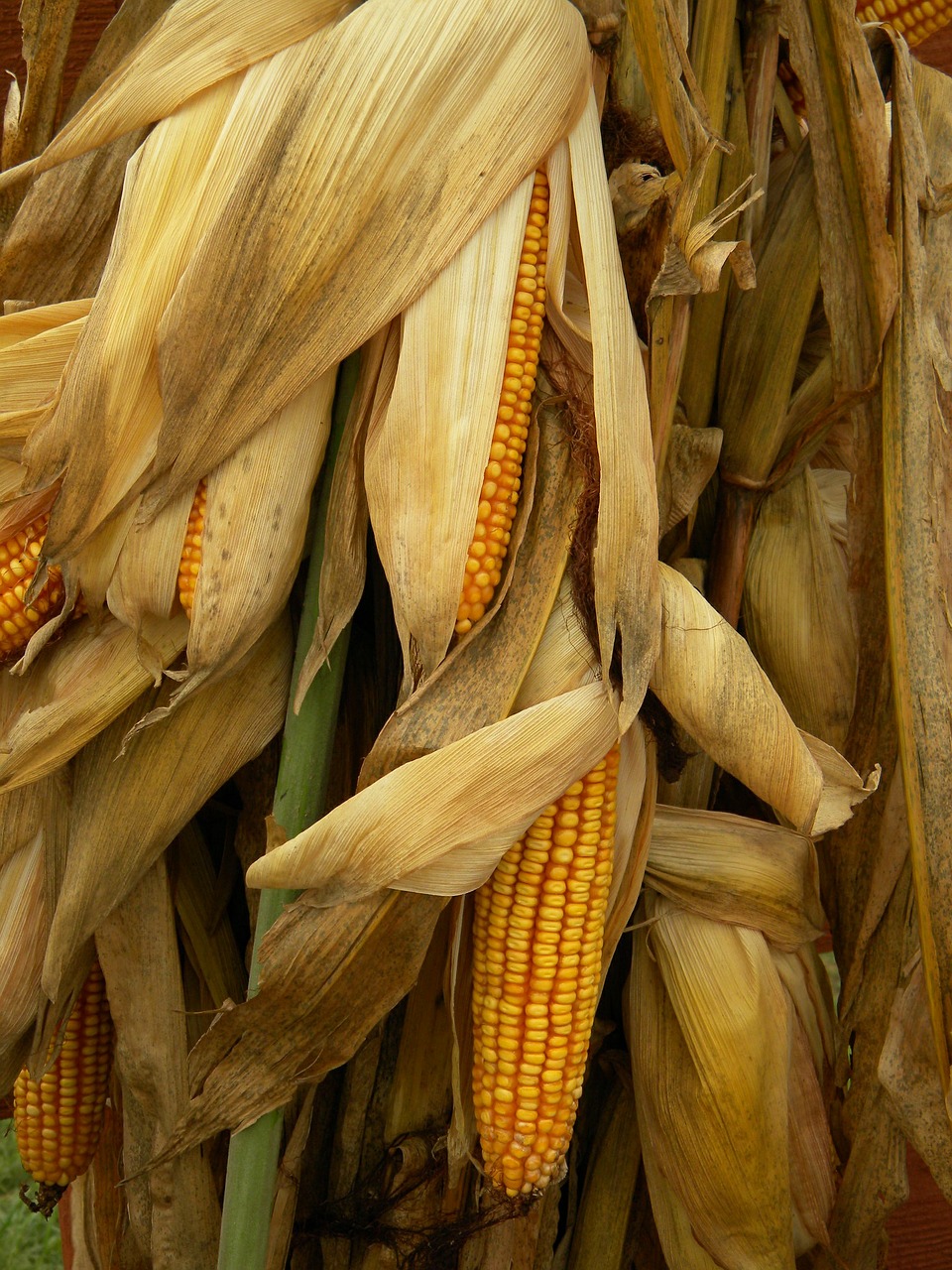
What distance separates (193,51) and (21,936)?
498mm

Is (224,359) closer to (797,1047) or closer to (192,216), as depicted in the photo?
(192,216)

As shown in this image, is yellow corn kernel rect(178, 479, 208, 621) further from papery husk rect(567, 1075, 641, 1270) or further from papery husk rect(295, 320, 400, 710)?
papery husk rect(567, 1075, 641, 1270)

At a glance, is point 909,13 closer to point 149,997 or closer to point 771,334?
point 771,334

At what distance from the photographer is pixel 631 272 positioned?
628mm

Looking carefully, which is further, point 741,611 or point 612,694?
point 741,611

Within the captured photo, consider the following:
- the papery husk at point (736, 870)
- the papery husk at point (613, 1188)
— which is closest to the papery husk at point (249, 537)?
the papery husk at point (736, 870)

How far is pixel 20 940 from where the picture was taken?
26.7 inches

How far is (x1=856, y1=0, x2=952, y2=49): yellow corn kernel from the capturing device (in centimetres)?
75

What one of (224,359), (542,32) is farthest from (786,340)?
(224,359)

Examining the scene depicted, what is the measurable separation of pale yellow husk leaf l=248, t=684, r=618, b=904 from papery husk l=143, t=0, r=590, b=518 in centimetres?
18

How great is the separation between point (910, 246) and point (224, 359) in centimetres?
39

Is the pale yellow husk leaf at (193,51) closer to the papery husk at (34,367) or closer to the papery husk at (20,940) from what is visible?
the papery husk at (34,367)

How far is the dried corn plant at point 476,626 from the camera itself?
0.54 m

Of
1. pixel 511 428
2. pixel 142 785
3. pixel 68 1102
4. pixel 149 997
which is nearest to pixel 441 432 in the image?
pixel 511 428
